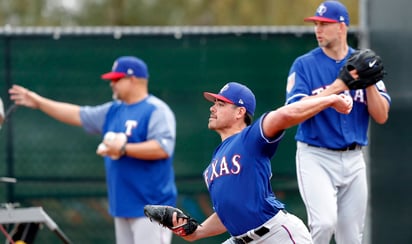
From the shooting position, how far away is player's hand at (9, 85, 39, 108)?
8578 millimetres

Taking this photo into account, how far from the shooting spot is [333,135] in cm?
688

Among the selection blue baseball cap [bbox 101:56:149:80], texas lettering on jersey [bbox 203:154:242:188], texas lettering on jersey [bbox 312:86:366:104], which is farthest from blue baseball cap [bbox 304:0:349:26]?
blue baseball cap [bbox 101:56:149:80]

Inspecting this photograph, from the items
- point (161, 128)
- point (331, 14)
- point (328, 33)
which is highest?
point (331, 14)

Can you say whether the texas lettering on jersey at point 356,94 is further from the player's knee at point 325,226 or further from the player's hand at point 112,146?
the player's hand at point 112,146

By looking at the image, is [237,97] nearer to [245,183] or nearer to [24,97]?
[245,183]

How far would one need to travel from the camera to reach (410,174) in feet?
28.1

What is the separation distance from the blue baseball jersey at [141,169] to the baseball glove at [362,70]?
7.66ft

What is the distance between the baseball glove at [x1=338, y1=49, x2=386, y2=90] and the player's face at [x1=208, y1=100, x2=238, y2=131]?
718mm

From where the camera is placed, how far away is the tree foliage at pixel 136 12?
1955cm

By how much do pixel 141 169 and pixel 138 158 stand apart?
0.44ft

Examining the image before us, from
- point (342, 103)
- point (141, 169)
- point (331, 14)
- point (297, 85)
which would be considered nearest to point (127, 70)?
point (141, 169)

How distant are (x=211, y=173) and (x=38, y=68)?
3.75 meters

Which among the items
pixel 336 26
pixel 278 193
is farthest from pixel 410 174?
pixel 336 26

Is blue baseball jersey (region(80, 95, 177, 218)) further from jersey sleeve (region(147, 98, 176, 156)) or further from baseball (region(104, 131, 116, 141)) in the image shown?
baseball (region(104, 131, 116, 141))
